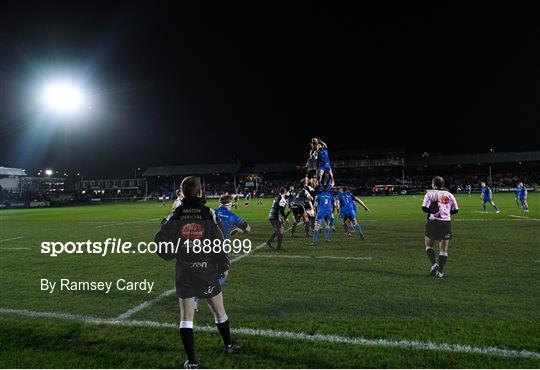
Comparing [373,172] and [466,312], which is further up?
[373,172]

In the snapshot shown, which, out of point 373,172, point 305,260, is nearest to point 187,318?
point 305,260

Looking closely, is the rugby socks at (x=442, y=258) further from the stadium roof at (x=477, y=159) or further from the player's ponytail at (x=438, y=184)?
the stadium roof at (x=477, y=159)

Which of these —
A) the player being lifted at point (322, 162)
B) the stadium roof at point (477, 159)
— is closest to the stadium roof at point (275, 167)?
the stadium roof at point (477, 159)

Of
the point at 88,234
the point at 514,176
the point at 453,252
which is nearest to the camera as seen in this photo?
the point at 453,252

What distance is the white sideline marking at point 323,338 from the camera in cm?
445

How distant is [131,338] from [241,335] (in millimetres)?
1515

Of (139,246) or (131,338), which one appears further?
(139,246)

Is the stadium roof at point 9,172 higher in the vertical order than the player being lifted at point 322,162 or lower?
higher

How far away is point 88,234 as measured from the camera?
1709cm

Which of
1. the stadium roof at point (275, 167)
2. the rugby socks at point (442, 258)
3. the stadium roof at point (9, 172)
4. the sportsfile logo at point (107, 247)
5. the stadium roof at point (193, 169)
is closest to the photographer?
the rugby socks at point (442, 258)

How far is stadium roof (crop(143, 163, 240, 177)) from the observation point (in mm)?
81025

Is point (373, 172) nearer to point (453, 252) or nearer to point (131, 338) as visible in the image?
point (453, 252)

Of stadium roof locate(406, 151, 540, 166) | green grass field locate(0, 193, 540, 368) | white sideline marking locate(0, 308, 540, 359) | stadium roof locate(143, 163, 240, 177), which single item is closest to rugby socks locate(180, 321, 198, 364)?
green grass field locate(0, 193, 540, 368)

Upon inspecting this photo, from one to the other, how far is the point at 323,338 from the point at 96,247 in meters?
10.9
